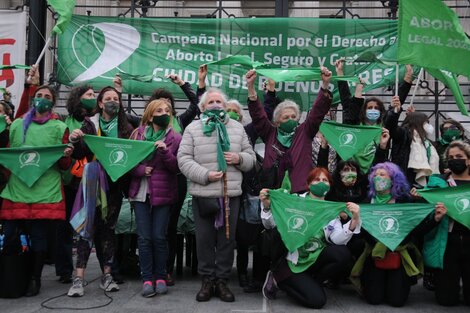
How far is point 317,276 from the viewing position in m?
4.71

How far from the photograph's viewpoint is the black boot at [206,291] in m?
4.54

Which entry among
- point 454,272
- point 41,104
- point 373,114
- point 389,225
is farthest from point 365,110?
point 41,104

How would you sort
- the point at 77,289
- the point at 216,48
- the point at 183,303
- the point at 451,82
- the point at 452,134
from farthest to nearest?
the point at 216,48, the point at 451,82, the point at 452,134, the point at 77,289, the point at 183,303

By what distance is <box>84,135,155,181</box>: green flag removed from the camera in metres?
4.78

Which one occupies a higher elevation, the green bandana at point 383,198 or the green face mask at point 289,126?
the green face mask at point 289,126

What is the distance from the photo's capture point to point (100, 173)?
492cm

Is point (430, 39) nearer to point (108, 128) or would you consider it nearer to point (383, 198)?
point (383, 198)

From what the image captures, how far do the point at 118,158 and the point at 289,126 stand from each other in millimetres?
1704

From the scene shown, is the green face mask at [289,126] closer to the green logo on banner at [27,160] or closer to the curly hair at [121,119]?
the curly hair at [121,119]

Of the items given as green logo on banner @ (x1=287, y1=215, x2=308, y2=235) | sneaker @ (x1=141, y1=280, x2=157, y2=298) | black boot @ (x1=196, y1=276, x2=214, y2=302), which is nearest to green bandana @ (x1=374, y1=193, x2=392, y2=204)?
green logo on banner @ (x1=287, y1=215, x2=308, y2=235)

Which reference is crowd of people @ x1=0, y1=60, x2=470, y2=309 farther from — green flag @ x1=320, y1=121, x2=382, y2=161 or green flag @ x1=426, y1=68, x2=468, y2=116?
green flag @ x1=426, y1=68, x2=468, y2=116

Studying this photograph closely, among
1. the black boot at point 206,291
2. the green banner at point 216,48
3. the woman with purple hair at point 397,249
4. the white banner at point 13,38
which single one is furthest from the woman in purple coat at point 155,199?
the white banner at point 13,38

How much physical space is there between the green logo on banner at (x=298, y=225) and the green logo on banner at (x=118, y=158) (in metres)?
1.66

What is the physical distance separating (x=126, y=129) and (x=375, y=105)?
8.76ft
